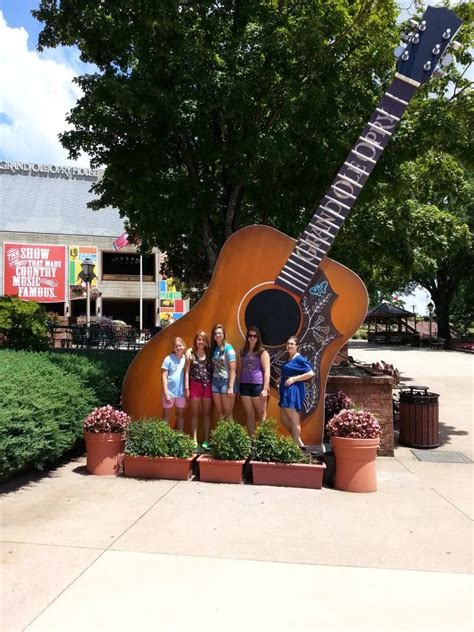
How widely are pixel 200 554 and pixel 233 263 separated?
165 inches

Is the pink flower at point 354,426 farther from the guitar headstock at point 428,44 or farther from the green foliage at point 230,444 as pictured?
the guitar headstock at point 428,44

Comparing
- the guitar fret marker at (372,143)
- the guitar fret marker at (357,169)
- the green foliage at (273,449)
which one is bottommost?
Result: the green foliage at (273,449)


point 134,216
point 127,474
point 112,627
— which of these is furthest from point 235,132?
point 112,627

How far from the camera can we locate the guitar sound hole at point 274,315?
7.49m

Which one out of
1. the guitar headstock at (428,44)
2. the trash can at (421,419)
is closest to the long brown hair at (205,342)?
the trash can at (421,419)

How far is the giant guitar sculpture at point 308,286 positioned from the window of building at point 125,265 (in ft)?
135

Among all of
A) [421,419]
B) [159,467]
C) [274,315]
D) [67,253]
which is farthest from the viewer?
[67,253]

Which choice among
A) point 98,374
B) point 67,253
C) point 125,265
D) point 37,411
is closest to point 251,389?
point 98,374

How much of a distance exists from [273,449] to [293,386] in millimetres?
856

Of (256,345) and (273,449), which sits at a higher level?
(256,345)

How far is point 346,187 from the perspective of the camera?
7414 mm

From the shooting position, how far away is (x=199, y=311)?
7.64 meters

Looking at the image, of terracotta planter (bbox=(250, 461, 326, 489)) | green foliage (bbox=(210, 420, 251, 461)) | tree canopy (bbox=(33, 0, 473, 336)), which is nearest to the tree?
tree canopy (bbox=(33, 0, 473, 336))

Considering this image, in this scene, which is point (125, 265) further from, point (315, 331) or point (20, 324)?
point (315, 331)
